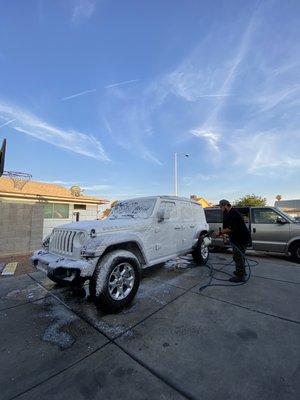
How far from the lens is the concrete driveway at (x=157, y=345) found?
2.22m

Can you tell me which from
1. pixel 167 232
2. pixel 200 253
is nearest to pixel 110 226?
pixel 167 232

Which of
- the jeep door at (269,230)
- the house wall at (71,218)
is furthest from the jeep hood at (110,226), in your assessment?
the house wall at (71,218)

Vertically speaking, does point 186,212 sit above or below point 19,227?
above

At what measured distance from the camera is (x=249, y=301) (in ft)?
13.8

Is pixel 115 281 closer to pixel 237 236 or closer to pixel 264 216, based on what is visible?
pixel 237 236

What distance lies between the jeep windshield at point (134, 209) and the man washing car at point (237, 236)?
1.88 metres

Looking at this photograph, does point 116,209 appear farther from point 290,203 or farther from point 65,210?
point 290,203

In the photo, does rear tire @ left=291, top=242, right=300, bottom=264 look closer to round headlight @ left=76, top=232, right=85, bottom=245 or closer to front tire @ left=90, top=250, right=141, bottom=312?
front tire @ left=90, top=250, right=141, bottom=312

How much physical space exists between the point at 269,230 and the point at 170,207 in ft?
14.4

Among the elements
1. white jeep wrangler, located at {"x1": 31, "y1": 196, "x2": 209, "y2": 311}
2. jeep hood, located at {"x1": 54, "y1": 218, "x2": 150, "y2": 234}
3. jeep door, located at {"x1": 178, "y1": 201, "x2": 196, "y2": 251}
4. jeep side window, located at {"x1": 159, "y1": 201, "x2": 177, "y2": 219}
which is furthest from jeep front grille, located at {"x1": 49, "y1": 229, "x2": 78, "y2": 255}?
jeep door, located at {"x1": 178, "y1": 201, "x2": 196, "y2": 251}

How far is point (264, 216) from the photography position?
A: 331 inches

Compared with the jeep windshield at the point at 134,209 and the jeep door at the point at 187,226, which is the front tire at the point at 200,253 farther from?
the jeep windshield at the point at 134,209

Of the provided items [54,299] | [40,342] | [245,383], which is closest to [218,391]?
[245,383]

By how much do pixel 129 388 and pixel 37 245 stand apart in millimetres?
9111
